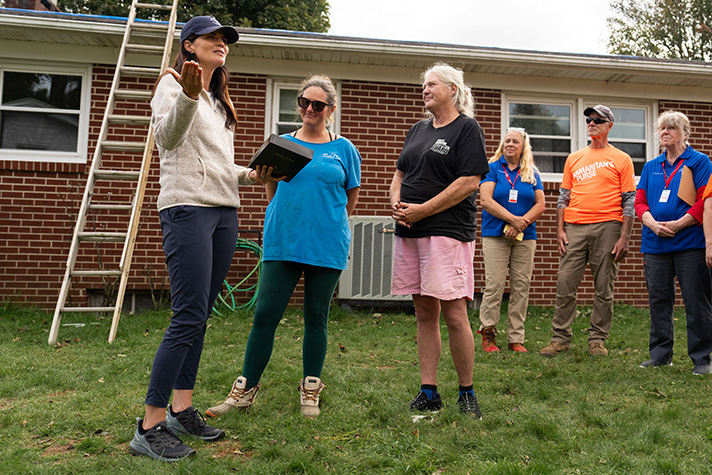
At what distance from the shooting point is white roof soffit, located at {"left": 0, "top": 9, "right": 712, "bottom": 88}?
6945 millimetres

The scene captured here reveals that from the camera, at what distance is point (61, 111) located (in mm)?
7512

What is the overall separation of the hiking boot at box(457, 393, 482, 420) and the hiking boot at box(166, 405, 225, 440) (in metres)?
1.32

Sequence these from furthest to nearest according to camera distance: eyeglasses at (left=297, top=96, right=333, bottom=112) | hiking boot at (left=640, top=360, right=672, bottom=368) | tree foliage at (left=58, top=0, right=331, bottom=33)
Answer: tree foliage at (left=58, top=0, right=331, bottom=33)
hiking boot at (left=640, top=360, right=672, bottom=368)
eyeglasses at (left=297, top=96, right=333, bottom=112)

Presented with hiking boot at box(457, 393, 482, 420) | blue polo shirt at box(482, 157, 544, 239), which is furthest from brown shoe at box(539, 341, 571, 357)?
hiking boot at box(457, 393, 482, 420)

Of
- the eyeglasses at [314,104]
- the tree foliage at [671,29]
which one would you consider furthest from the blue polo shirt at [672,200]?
the tree foliage at [671,29]

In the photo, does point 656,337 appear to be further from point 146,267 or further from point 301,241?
point 146,267

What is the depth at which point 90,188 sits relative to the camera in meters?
6.09

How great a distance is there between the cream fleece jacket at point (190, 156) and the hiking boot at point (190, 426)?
104cm

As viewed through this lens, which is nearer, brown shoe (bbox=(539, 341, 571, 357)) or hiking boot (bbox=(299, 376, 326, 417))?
hiking boot (bbox=(299, 376, 326, 417))

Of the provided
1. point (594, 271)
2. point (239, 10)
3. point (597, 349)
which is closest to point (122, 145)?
point (594, 271)

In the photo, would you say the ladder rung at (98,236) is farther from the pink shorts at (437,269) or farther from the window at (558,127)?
the window at (558,127)

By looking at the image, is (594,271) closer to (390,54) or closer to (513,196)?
(513,196)

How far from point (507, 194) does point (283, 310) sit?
307cm

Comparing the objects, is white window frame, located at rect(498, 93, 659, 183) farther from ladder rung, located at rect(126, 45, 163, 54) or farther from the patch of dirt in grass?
the patch of dirt in grass
